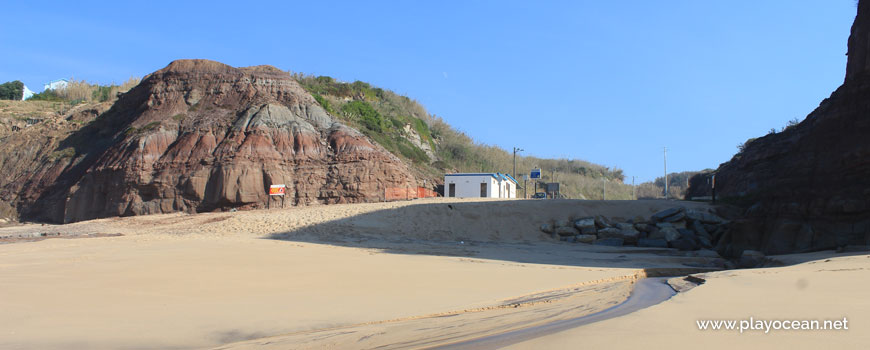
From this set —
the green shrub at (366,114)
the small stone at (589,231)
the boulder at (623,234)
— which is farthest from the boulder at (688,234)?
the green shrub at (366,114)

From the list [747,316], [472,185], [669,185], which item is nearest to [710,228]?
[472,185]

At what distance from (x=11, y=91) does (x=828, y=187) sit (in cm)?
7658

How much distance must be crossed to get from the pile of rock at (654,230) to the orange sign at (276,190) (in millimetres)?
14019

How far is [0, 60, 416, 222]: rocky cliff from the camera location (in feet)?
90.6

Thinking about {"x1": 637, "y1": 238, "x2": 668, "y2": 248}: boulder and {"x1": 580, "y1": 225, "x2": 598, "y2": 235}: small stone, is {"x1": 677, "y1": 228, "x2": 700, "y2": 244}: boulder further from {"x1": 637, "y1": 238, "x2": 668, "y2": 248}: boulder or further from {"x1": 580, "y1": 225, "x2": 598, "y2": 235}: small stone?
{"x1": 580, "y1": 225, "x2": 598, "y2": 235}: small stone

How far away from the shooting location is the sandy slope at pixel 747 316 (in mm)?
3045

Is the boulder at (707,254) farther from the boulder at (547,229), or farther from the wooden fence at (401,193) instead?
the wooden fence at (401,193)

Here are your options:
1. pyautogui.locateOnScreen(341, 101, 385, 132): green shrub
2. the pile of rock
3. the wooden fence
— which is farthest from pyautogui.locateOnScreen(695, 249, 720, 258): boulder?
pyautogui.locateOnScreen(341, 101, 385, 132): green shrub

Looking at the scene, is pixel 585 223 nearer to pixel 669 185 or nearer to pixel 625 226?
pixel 625 226

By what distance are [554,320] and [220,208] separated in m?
25.7

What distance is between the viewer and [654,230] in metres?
18.5

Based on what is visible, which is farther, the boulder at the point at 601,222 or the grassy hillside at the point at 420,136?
the grassy hillside at the point at 420,136

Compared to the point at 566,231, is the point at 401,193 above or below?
above

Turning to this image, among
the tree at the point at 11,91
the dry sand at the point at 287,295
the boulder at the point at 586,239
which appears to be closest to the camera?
the dry sand at the point at 287,295
